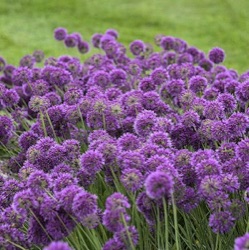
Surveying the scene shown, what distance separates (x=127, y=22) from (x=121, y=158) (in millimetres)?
6293

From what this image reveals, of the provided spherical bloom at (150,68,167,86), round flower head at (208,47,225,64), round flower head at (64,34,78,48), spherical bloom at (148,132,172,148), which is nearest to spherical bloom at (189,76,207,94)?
spherical bloom at (150,68,167,86)

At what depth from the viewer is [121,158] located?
212cm

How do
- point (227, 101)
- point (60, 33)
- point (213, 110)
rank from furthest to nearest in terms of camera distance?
point (60, 33), point (227, 101), point (213, 110)

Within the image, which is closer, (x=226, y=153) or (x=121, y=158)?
(x=121, y=158)

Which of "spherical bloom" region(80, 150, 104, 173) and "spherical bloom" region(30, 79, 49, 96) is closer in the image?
"spherical bloom" region(80, 150, 104, 173)

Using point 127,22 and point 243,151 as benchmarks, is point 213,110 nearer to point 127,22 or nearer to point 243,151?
point 243,151

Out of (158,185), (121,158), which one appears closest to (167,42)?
(121,158)

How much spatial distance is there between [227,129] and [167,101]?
1.13 m

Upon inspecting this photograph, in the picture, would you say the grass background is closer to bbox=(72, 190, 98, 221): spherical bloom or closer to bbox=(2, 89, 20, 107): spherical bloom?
bbox=(2, 89, 20, 107): spherical bloom

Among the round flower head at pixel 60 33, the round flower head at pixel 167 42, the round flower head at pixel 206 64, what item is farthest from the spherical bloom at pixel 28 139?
the round flower head at pixel 60 33

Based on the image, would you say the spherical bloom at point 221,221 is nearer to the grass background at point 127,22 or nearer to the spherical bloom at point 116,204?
the spherical bloom at point 116,204

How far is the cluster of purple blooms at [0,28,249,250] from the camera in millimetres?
1934

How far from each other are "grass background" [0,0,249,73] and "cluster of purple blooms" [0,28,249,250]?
374 cm

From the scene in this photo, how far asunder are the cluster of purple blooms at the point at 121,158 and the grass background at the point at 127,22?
374 cm
